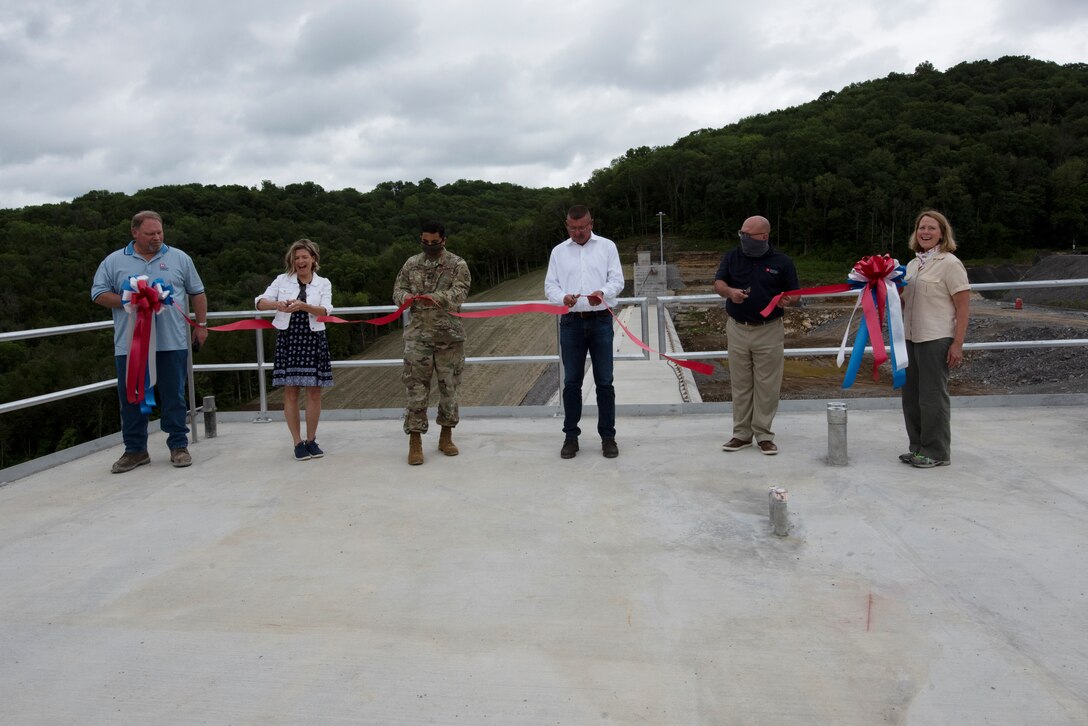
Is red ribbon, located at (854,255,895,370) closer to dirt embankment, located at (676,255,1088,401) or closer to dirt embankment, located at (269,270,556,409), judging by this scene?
dirt embankment, located at (676,255,1088,401)

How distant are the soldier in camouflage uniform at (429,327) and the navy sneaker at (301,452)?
33.5 inches

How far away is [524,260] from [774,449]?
93392 mm

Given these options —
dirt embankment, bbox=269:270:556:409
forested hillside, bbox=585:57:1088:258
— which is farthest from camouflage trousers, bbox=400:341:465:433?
forested hillside, bbox=585:57:1088:258

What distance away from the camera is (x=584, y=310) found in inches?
207

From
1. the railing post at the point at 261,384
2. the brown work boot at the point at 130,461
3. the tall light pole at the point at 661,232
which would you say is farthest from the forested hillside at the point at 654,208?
the brown work boot at the point at 130,461

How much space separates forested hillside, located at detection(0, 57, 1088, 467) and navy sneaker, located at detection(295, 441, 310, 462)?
37528 mm

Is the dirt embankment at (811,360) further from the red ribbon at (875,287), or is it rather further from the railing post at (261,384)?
the red ribbon at (875,287)

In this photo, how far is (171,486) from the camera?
500cm

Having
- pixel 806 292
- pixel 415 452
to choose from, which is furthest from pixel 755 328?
pixel 415 452

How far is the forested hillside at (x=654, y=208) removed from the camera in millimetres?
45219

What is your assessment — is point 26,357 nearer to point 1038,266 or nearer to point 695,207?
point 1038,266

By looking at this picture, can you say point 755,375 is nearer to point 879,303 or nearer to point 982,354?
point 879,303

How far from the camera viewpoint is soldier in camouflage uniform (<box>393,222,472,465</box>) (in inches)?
210

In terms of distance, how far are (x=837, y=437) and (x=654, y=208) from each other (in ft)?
409
